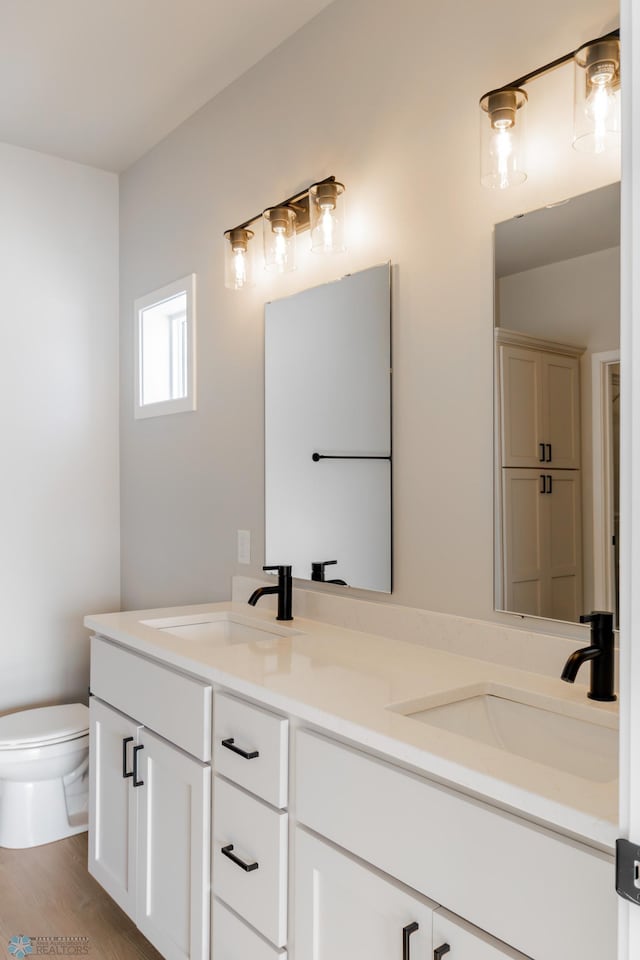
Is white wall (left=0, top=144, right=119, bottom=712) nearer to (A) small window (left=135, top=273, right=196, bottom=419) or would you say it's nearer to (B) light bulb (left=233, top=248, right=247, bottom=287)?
(A) small window (left=135, top=273, right=196, bottom=419)

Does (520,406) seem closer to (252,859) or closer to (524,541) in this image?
(524,541)

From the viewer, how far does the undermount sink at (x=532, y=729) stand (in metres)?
1.27

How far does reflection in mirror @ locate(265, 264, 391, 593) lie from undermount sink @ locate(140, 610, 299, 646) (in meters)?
0.22

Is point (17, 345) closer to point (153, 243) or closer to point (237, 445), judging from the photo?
point (153, 243)

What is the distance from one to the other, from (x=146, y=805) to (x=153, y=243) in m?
2.29

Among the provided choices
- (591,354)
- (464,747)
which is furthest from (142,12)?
(464,747)

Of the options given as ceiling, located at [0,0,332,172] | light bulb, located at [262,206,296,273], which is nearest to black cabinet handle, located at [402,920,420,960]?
light bulb, located at [262,206,296,273]

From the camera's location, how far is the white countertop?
36.4 inches

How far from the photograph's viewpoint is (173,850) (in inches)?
69.7

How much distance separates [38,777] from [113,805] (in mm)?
728

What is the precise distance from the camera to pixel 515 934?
947 millimetres

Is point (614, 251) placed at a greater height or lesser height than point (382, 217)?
lesser

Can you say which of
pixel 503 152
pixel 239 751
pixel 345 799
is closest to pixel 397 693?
pixel 345 799

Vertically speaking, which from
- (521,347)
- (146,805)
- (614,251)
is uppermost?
(614,251)
